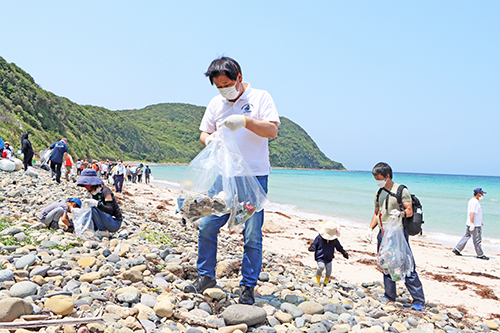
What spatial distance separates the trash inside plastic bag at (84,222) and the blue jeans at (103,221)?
0.24 feet

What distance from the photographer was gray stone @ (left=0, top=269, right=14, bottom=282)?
2.49 m

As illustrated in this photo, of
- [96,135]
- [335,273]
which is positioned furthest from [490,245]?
[96,135]

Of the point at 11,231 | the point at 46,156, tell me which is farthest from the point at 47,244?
the point at 46,156

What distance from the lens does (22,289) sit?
2314 mm

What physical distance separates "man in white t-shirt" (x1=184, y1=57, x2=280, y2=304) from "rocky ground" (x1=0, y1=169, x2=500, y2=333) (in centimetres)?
23

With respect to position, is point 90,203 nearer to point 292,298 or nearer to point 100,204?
point 100,204

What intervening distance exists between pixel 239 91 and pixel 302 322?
204 centimetres

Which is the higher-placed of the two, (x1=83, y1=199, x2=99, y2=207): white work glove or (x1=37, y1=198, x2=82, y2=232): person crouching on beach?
(x1=83, y1=199, x2=99, y2=207): white work glove

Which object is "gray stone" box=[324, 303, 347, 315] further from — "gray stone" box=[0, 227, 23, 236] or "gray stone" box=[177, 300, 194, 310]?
"gray stone" box=[0, 227, 23, 236]

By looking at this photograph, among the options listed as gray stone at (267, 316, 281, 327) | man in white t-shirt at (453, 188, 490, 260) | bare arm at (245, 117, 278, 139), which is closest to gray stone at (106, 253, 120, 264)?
gray stone at (267, 316, 281, 327)

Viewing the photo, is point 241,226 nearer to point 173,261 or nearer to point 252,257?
point 252,257

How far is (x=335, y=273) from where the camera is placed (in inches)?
257

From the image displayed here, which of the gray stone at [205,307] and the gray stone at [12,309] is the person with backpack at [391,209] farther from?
the gray stone at [12,309]

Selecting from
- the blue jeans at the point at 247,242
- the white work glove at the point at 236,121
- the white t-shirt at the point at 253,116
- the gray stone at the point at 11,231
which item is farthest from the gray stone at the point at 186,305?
the gray stone at the point at 11,231
